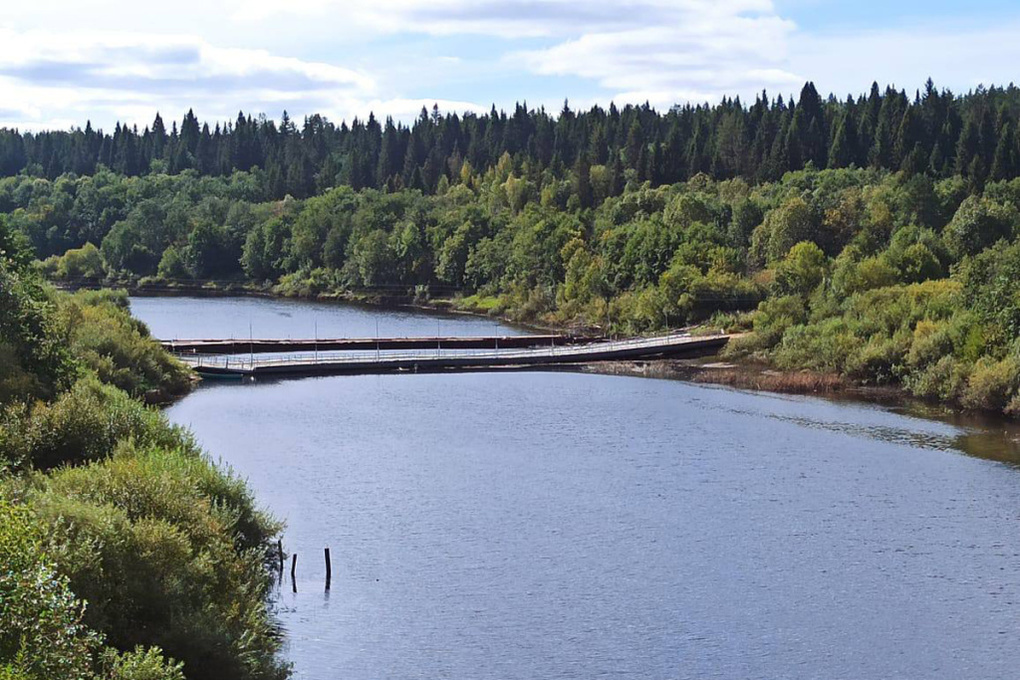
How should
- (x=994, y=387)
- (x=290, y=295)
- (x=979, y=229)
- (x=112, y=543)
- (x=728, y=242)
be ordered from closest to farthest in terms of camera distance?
(x=112, y=543), (x=994, y=387), (x=979, y=229), (x=728, y=242), (x=290, y=295)

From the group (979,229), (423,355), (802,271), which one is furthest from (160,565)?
(979,229)

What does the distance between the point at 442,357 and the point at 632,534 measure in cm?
5060

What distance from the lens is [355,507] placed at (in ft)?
181

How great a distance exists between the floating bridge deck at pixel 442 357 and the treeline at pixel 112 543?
3821 cm

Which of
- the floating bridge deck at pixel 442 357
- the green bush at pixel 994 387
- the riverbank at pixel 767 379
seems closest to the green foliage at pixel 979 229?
the floating bridge deck at pixel 442 357

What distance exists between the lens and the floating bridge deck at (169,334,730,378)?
9588 centimetres

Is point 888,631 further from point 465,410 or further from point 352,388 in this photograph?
point 352,388

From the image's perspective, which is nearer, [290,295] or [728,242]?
[728,242]

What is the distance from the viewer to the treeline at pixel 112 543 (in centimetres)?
2547

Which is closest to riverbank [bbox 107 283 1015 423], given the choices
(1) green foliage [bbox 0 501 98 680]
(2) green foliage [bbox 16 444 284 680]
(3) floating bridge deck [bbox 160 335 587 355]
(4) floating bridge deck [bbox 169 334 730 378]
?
(4) floating bridge deck [bbox 169 334 730 378]

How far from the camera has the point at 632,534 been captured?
5109 centimetres

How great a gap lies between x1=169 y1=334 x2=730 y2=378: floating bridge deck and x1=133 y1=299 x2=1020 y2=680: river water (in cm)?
1170

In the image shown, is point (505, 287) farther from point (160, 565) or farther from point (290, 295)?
point (160, 565)

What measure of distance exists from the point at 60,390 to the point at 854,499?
1280 inches
